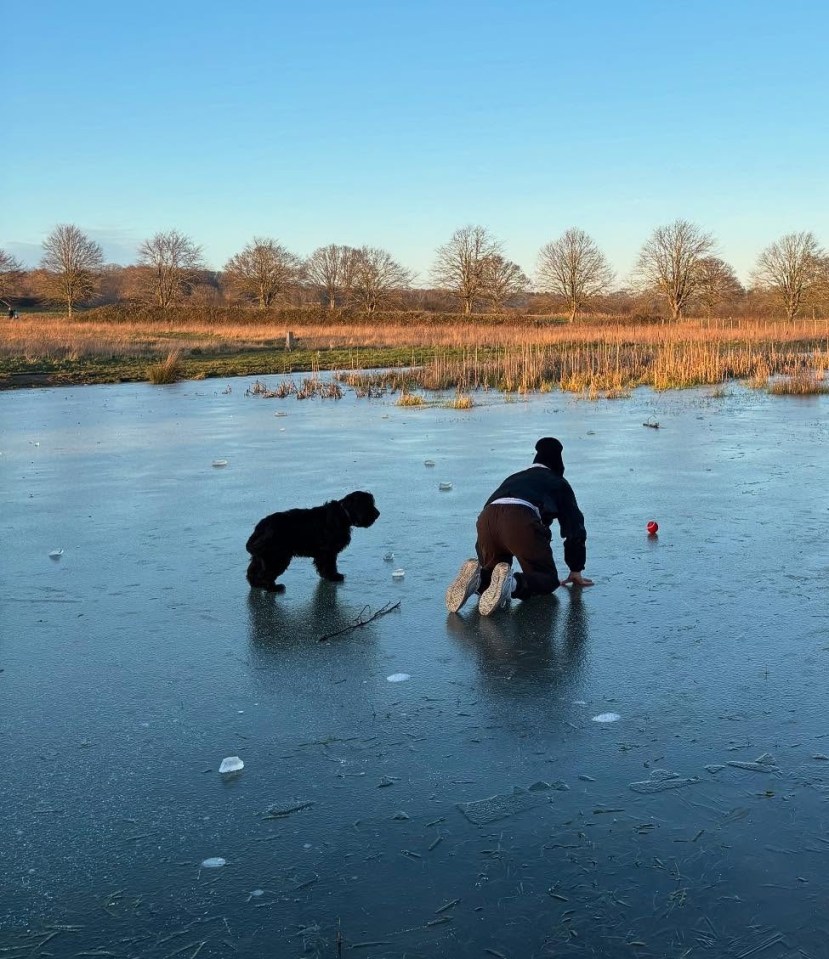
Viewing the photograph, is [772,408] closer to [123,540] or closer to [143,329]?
[123,540]

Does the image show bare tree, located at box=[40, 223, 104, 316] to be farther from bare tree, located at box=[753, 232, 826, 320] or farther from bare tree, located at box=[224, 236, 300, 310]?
bare tree, located at box=[753, 232, 826, 320]

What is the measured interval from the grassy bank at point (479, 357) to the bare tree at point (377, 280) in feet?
112

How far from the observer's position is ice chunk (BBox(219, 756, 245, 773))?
4.16 metres

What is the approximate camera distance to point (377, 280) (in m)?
88.2

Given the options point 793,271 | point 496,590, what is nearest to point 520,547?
point 496,590

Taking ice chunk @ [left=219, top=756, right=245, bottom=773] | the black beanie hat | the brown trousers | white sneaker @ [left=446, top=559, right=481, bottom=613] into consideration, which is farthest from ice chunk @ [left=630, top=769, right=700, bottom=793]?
the black beanie hat

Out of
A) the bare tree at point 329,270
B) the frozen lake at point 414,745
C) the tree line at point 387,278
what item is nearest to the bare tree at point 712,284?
the tree line at point 387,278

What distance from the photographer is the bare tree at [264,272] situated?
9069 cm

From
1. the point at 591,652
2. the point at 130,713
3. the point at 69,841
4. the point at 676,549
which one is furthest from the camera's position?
the point at 676,549

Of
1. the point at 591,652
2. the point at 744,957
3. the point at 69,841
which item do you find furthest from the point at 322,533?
the point at 744,957

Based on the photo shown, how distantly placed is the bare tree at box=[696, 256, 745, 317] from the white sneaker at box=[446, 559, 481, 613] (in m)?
67.9

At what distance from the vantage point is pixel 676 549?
8.05 metres

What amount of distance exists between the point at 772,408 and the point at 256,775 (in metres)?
18.2

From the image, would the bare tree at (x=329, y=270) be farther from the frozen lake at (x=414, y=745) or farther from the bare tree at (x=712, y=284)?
the frozen lake at (x=414, y=745)
